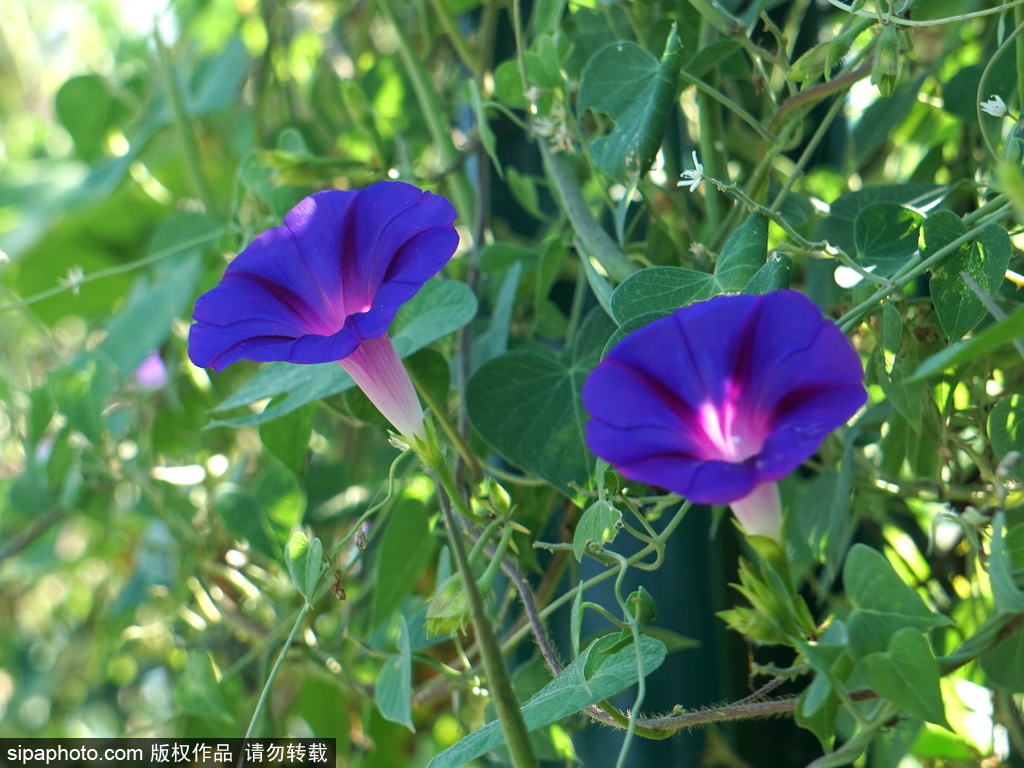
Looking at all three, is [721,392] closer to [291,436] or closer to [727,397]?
[727,397]

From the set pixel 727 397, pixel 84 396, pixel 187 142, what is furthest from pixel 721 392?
pixel 187 142

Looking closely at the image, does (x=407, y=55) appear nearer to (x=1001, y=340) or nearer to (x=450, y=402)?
(x=450, y=402)

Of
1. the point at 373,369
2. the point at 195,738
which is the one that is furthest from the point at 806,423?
the point at 195,738

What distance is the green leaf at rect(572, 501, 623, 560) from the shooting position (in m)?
0.42

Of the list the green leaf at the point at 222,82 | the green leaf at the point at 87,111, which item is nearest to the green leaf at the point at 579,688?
the green leaf at the point at 222,82

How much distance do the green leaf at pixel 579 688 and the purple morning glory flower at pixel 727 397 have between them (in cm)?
8

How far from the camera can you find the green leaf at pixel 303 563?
445 mm

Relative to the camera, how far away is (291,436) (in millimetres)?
649

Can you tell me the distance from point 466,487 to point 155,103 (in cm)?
73

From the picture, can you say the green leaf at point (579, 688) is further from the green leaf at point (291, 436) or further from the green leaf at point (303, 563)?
the green leaf at point (291, 436)

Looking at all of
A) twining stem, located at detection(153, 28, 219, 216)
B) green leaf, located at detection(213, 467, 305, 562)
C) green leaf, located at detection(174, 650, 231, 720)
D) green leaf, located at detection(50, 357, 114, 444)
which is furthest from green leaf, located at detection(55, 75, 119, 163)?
green leaf, located at detection(174, 650, 231, 720)

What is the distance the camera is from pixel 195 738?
0.79 m

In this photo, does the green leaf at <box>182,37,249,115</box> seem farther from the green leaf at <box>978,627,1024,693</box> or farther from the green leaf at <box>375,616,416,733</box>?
the green leaf at <box>978,627,1024,693</box>

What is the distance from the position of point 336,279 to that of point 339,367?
76 mm
